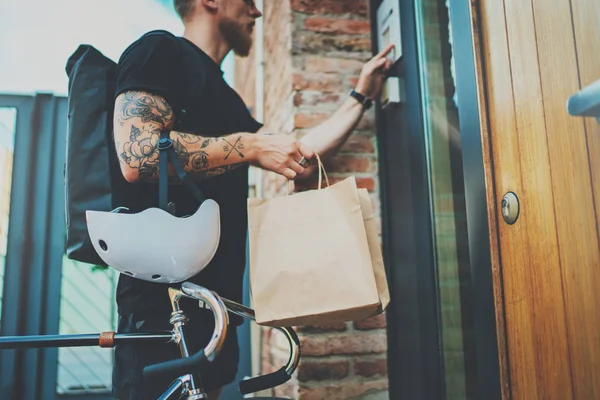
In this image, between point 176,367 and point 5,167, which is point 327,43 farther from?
point 5,167

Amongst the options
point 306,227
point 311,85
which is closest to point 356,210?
point 306,227

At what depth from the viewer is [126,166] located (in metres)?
1.07

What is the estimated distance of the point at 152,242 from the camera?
3.18 ft

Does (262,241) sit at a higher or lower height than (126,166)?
lower

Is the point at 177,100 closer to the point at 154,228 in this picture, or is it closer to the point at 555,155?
the point at 154,228

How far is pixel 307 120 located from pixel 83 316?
159 centimetres

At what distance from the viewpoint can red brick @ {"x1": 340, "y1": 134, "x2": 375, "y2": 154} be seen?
1717 mm

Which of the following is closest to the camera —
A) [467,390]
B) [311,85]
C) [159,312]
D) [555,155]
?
[555,155]

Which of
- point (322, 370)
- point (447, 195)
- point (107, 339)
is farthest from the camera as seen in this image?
point (322, 370)

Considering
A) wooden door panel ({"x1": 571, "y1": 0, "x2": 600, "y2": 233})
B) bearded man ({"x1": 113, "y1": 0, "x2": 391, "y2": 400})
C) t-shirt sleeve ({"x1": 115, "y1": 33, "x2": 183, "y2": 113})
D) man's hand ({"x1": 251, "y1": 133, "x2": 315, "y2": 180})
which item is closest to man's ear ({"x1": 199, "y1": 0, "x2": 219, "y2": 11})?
bearded man ({"x1": 113, "y1": 0, "x2": 391, "y2": 400})

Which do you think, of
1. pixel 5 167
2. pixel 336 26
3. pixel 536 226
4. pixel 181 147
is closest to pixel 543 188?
pixel 536 226

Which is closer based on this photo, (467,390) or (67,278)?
(467,390)

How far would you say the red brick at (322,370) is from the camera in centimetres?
158

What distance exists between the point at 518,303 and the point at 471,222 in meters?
0.23
